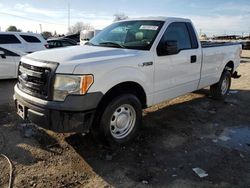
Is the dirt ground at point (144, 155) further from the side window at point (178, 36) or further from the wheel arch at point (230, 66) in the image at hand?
the wheel arch at point (230, 66)

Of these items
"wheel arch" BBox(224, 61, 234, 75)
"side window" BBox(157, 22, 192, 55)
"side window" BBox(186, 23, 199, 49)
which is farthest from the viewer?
"wheel arch" BBox(224, 61, 234, 75)

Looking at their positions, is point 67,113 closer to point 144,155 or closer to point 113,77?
point 113,77

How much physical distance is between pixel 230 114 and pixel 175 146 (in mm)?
2422

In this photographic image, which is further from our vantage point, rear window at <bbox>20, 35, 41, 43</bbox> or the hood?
rear window at <bbox>20, 35, 41, 43</bbox>

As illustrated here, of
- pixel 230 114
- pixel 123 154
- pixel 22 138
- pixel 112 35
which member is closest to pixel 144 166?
pixel 123 154

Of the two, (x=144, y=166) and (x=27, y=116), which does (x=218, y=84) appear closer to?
(x=144, y=166)

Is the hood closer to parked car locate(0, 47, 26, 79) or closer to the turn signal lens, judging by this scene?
the turn signal lens

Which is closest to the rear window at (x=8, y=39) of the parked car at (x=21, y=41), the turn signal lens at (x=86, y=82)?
the parked car at (x=21, y=41)

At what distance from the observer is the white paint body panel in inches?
147

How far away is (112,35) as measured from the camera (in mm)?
5266

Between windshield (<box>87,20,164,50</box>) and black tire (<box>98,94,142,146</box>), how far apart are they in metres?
0.94

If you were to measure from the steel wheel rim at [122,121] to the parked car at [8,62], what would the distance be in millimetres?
6392

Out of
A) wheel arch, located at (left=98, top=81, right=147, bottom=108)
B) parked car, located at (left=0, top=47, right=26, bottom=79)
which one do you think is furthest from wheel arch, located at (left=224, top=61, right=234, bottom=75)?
parked car, located at (left=0, top=47, right=26, bottom=79)

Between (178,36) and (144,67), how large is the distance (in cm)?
139
